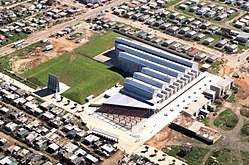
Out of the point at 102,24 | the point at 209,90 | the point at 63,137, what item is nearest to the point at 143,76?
the point at 209,90

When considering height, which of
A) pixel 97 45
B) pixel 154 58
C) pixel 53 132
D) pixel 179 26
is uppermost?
pixel 154 58

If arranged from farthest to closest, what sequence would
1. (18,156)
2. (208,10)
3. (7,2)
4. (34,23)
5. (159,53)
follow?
(7,2), (208,10), (34,23), (159,53), (18,156)

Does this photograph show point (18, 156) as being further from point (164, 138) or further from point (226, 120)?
point (226, 120)

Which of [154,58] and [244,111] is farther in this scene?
[154,58]

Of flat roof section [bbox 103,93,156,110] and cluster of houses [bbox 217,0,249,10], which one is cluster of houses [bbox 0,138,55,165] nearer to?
flat roof section [bbox 103,93,156,110]

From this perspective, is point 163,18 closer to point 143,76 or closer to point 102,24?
point 102,24

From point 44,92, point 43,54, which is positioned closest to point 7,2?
point 43,54

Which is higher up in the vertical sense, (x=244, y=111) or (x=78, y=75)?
(x=78, y=75)
